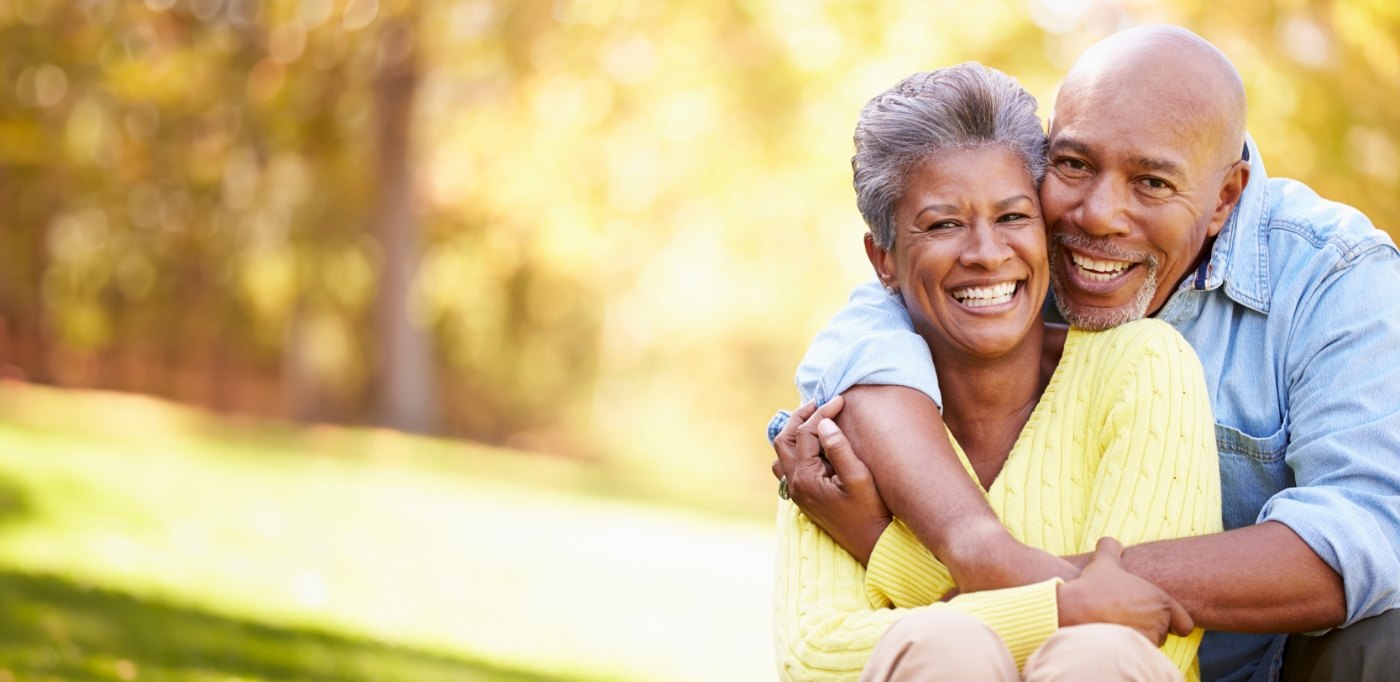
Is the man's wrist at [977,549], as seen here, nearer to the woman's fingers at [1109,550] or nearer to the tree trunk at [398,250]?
the woman's fingers at [1109,550]

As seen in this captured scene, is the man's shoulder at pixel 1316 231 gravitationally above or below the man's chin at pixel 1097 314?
above

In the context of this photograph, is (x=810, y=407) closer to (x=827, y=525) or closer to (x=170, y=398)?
(x=827, y=525)

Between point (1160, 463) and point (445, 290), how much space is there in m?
24.1

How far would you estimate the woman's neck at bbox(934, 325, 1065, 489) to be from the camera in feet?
11.0

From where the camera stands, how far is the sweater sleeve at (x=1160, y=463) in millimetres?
2941

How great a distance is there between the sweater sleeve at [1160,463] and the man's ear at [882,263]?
2.04ft

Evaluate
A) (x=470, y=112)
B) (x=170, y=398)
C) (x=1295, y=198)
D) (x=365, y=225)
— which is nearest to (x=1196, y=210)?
(x=1295, y=198)

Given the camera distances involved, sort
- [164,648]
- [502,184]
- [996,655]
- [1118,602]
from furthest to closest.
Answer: [502,184], [164,648], [1118,602], [996,655]

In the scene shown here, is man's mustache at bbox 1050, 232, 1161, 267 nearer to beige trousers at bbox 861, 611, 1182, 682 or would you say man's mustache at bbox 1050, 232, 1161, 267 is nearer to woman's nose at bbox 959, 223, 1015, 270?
woman's nose at bbox 959, 223, 1015, 270

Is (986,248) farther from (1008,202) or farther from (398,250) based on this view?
(398,250)

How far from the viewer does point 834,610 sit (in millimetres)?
3088

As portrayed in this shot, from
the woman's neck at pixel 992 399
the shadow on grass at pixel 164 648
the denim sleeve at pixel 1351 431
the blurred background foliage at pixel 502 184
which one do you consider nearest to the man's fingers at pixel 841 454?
the woman's neck at pixel 992 399

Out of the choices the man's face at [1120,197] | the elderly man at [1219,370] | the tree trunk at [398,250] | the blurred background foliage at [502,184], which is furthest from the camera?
the tree trunk at [398,250]

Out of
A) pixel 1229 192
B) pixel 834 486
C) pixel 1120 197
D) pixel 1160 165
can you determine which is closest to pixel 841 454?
pixel 834 486
